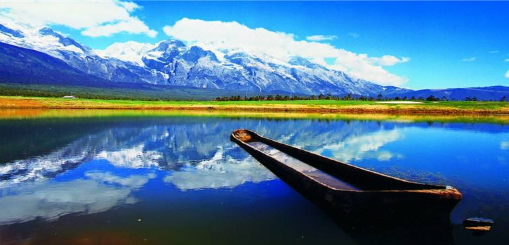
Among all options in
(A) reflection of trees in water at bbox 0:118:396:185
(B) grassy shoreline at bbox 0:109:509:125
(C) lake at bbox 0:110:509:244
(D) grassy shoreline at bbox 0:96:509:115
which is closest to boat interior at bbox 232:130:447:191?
(C) lake at bbox 0:110:509:244

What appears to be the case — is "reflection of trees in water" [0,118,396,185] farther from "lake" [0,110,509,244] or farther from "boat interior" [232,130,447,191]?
"boat interior" [232,130,447,191]

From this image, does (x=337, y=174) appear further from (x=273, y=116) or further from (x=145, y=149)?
(x=273, y=116)

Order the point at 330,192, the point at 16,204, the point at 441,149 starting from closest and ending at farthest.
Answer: the point at 330,192, the point at 16,204, the point at 441,149

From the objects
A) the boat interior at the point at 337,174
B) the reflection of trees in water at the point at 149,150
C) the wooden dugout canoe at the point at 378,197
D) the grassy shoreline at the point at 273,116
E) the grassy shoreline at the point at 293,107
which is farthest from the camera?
the grassy shoreline at the point at 293,107

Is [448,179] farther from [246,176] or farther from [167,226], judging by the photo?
[167,226]

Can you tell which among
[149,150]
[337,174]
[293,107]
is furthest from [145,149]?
[293,107]

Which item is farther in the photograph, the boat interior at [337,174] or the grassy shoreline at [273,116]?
the grassy shoreline at [273,116]

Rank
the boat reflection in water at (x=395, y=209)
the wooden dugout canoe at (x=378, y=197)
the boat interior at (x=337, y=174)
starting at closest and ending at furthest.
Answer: the boat reflection in water at (x=395, y=209), the wooden dugout canoe at (x=378, y=197), the boat interior at (x=337, y=174)

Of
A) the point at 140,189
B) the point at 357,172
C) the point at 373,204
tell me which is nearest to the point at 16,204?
the point at 140,189

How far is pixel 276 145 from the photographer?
101ft

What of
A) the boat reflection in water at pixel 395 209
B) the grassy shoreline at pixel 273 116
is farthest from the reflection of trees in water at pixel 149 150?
the grassy shoreline at pixel 273 116

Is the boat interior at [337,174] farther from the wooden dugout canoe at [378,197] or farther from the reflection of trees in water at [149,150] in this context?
the reflection of trees in water at [149,150]

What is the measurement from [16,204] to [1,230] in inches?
115

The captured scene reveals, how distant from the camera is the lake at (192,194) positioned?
11484 millimetres
